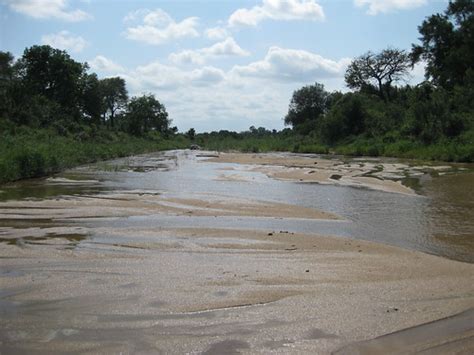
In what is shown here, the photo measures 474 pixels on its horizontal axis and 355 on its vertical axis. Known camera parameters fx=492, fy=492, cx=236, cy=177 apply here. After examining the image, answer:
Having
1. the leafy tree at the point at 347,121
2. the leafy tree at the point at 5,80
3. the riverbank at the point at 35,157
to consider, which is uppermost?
the leafy tree at the point at 5,80

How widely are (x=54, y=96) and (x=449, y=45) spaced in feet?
165

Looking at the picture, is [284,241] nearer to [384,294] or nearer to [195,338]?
[384,294]

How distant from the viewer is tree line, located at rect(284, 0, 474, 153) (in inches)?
1610

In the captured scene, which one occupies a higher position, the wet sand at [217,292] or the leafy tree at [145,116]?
the leafy tree at [145,116]

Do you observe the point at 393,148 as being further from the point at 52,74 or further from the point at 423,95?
the point at 52,74

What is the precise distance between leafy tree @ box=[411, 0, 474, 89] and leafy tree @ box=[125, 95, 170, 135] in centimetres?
4903

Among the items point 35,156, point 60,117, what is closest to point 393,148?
point 35,156

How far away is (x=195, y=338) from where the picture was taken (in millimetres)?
4664

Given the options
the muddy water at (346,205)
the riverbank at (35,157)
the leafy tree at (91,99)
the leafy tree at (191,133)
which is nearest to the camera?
the muddy water at (346,205)

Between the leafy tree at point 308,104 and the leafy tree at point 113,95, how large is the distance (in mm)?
33817

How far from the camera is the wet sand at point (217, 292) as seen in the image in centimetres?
466

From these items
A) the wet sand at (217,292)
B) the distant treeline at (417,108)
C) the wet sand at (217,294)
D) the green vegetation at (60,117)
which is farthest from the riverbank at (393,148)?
the wet sand at (217,294)

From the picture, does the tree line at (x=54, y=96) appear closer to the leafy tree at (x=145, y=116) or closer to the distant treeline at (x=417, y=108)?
the leafy tree at (x=145, y=116)

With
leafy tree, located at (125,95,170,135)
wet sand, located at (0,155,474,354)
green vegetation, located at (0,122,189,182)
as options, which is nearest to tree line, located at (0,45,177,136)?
leafy tree, located at (125,95,170,135)
